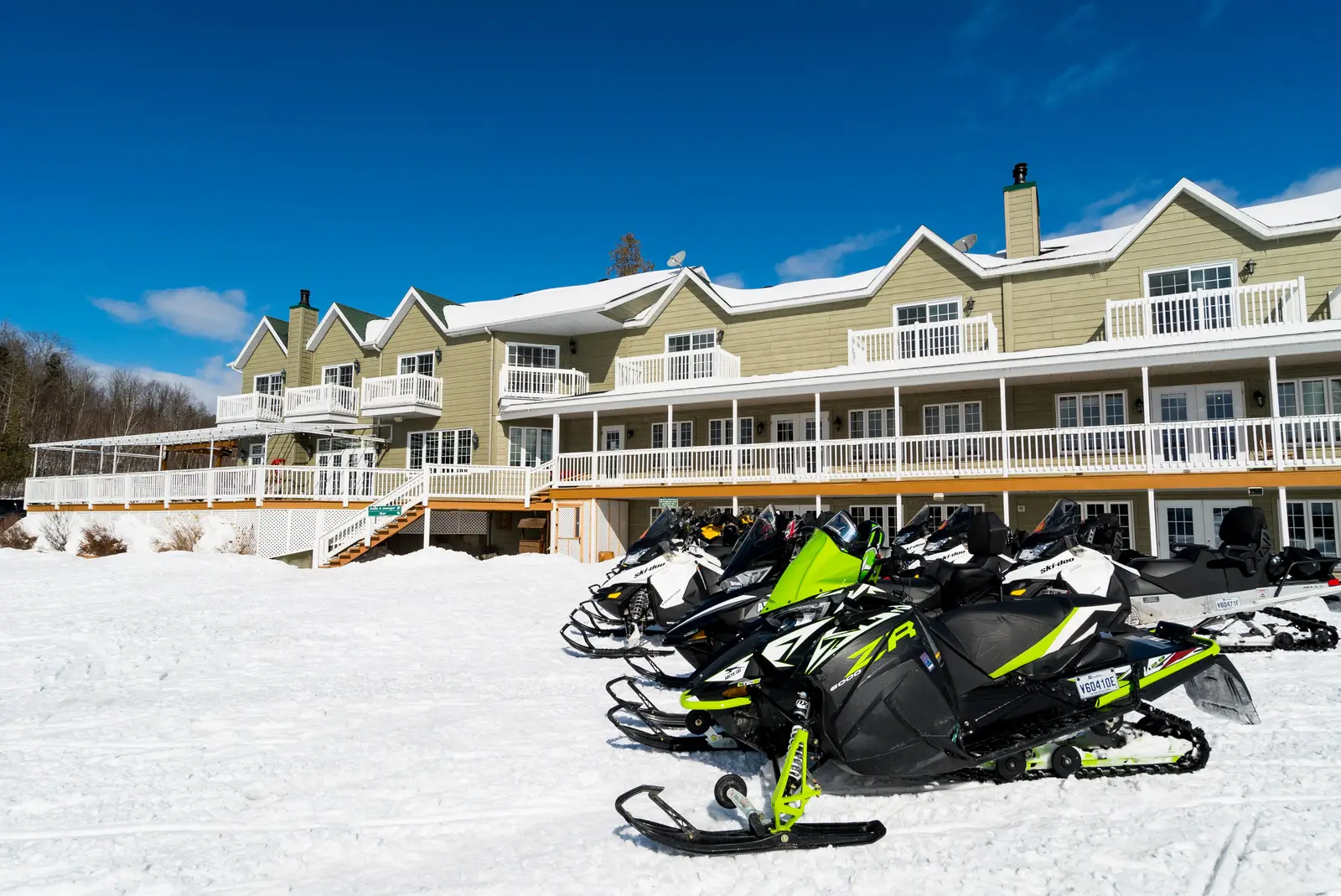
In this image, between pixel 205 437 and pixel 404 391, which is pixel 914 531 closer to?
pixel 404 391

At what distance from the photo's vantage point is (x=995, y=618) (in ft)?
13.3

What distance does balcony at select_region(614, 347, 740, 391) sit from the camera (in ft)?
70.2

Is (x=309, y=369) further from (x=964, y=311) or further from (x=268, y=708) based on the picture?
(x=268, y=708)

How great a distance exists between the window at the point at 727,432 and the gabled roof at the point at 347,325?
45.1 feet

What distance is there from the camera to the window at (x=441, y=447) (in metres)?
24.9

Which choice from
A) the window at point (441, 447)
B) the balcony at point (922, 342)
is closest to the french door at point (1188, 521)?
the balcony at point (922, 342)

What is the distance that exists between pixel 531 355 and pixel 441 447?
4.31 m

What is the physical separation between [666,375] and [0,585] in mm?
15127

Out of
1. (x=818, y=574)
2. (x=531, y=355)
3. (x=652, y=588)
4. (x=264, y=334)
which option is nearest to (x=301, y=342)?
(x=264, y=334)

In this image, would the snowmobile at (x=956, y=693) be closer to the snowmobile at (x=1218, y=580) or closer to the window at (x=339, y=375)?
the snowmobile at (x=1218, y=580)

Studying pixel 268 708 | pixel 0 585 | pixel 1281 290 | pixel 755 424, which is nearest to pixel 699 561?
pixel 268 708

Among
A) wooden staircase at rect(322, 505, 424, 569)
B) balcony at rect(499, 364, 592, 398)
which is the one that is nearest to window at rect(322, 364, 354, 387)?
balcony at rect(499, 364, 592, 398)

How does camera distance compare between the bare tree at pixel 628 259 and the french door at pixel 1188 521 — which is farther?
the bare tree at pixel 628 259

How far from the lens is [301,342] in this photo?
96.8 feet
